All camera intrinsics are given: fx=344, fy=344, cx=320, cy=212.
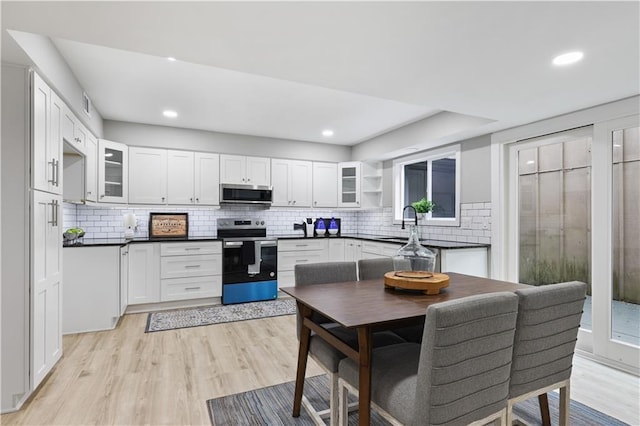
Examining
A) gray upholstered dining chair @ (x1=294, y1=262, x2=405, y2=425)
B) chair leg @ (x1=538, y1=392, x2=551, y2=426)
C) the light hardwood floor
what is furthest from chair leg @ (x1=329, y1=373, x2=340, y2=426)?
chair leg @ (x1=538, y1=392, x2=551, y2=426)

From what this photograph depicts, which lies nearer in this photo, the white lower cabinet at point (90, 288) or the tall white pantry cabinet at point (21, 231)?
the tall white pantry cabinet at point (21, 231)

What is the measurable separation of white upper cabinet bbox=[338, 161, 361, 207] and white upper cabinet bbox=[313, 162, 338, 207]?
73 millimetres

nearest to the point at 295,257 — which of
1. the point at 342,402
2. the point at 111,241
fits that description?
the point at 111,241

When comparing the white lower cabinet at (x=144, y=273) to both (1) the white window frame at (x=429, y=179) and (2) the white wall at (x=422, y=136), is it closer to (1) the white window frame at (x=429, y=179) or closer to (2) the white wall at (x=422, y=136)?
(2) the white wall at (x=422, y=136)

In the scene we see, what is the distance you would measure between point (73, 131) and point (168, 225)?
199cm

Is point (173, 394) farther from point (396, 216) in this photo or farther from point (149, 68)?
point (396, 216)

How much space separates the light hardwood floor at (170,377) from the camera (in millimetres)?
2131

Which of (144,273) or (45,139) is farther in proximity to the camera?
(144,273)

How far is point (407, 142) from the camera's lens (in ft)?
15.0

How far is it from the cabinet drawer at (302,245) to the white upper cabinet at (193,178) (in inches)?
45.1

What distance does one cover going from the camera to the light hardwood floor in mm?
2131

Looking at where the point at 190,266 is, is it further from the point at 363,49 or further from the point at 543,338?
the point at 543,338

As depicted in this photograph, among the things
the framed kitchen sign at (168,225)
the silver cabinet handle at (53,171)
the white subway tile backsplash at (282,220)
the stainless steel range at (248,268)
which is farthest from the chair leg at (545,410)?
the framed kitchen sign at (168,225)

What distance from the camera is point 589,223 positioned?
312cm
